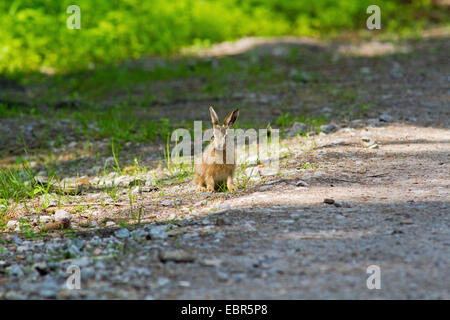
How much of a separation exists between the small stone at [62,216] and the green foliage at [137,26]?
7.12 meters

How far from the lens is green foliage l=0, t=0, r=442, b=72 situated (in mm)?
10867

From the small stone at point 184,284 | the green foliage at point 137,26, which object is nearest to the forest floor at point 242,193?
the small stone at point 184,284

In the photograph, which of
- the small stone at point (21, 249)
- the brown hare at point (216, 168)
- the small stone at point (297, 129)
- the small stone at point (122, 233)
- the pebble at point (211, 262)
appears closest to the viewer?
the pebble at point (211, 262)

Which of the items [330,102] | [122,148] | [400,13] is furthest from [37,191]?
[400,13]

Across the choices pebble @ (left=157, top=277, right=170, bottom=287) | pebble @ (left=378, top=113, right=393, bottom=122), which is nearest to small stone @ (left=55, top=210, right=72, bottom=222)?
pebble @ (left=157, top=277, right=170, bottom=287)

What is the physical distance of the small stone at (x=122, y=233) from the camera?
12.1ft

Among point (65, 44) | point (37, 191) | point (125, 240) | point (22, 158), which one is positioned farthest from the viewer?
point (65, 44)

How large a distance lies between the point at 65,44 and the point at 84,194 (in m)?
6.80

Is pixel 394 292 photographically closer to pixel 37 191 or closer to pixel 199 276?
pixel 199 276

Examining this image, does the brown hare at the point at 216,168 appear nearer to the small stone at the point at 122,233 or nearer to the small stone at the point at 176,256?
the small stone at the point at 122,233

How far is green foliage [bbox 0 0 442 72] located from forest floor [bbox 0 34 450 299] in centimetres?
154

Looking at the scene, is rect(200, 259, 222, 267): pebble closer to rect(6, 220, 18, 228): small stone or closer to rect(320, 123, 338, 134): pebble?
rect(6, 220, 18, 228): small stone
